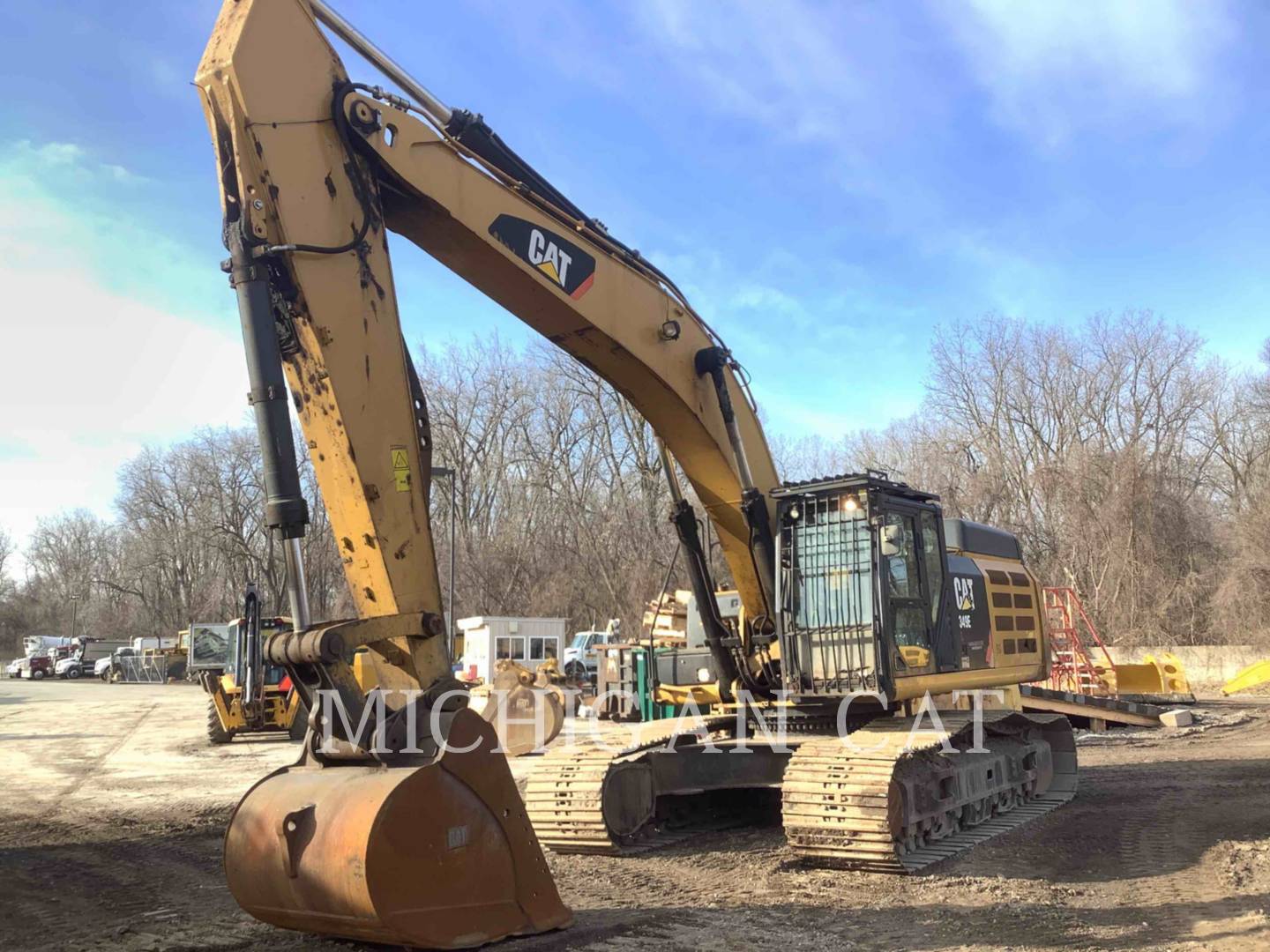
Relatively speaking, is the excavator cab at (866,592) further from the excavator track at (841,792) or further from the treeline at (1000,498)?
the treeline at (1000,498)

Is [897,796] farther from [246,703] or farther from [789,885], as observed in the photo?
[246,703]

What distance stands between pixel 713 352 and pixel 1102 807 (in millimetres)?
6051

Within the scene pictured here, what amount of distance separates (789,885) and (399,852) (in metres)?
3.33

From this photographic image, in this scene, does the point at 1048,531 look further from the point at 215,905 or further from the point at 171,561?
the point at 171,561

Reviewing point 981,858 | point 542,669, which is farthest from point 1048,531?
point 981,858

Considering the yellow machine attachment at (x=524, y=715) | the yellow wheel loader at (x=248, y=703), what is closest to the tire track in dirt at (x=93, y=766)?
the yellow wheel loader at (x=248, y=703)

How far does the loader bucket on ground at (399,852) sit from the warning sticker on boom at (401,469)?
1.20m

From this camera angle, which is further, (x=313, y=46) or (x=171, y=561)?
(x=171, y=561)

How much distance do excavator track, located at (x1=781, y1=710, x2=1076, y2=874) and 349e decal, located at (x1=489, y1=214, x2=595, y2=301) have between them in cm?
375

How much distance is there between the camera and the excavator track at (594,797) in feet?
26.7

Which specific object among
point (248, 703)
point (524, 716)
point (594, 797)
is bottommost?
point (594, 797)

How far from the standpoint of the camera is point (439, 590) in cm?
572

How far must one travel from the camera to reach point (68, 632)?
3674 inches

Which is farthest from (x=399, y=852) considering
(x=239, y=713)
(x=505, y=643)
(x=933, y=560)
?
(x=505, y=643)
